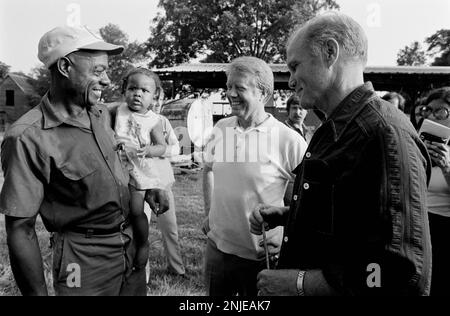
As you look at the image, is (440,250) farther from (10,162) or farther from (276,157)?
(10,162)

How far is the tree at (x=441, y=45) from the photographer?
3476cm

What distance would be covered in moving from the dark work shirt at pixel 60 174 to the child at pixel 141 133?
252 millimetres

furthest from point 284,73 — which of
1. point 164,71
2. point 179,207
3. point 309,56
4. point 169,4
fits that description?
point 169,4

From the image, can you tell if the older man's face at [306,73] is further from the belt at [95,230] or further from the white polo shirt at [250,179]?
the belt at [95,230]

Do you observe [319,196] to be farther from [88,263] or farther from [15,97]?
[15,97]

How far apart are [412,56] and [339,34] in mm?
45708

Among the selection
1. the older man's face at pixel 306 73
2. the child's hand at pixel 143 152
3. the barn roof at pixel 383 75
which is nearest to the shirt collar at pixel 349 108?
the older man's face at pixel 306 73

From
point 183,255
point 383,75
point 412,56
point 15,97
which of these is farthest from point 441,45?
point 15,97

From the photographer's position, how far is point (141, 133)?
324 centimetres

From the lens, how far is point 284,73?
14.7 meters

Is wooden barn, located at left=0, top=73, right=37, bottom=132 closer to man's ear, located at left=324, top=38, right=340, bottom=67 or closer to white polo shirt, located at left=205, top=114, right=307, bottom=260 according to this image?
white polo shirt, located at left=205, top=114, right=307, bottom=260

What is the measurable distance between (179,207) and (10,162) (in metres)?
5.67

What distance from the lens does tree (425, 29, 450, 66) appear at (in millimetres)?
34756

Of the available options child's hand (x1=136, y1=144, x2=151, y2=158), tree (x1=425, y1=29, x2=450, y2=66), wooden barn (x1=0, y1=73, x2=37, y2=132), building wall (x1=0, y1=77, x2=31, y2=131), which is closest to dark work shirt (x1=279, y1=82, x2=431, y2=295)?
child's hand (x1=136, y1=144, x2=151, y2=158)
